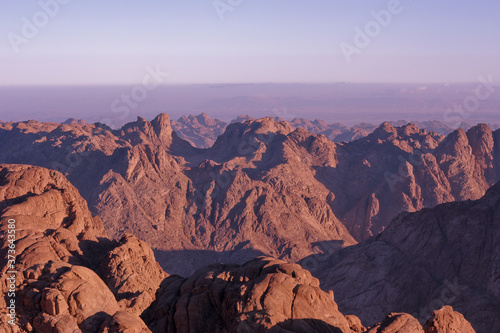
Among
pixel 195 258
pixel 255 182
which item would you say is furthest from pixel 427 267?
pixel 255 182

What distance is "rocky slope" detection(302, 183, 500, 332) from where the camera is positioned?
65250mm

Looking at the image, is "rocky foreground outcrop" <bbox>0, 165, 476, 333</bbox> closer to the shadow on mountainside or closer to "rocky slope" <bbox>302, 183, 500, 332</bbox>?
"rocky slope" <bbox>302, 183, 500, 332</bbox>

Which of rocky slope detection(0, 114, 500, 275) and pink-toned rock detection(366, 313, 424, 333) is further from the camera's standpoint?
rocky slope detection(0, 114, 500, 275)

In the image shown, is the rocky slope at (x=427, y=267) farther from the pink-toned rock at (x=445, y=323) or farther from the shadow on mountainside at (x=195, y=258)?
the pink-toned rock at (x=445, y=323)

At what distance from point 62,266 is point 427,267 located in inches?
2226

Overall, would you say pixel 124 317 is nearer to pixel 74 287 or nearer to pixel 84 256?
pixel 74 287

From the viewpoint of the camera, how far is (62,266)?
2995cm

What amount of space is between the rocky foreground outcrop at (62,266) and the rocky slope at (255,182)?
52.8 metres

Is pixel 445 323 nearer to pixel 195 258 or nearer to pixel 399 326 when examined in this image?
pixel 399 326

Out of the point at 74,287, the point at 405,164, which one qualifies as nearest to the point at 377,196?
the point at 405,164

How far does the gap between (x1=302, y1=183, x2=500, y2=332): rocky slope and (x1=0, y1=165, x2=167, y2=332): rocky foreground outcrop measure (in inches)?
1478

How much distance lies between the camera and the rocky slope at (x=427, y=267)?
6525cm

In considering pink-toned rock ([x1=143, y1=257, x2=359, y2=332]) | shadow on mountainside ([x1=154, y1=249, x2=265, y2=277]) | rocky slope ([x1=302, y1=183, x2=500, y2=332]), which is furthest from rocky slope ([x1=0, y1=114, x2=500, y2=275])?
pink-toned rock ([x1=143, y1=257, x2=359, y2=332])

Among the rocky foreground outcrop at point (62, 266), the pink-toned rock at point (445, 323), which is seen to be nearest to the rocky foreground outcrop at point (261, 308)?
the pink-toned rock at point (445, 323)
